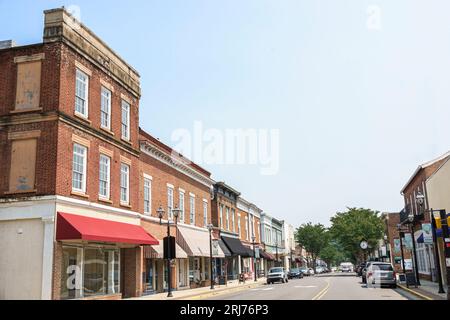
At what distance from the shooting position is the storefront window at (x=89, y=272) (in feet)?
65.2

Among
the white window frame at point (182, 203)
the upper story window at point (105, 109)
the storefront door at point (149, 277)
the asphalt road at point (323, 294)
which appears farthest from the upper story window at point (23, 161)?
the white window frame at point (182, 203)

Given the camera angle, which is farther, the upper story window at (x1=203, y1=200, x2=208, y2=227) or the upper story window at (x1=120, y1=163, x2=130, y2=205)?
the upper story window at (x1=203, y1=200, x2=208, y2=227)

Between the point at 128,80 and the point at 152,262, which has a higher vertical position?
the point at 128,80

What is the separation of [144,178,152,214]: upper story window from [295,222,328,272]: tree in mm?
75474

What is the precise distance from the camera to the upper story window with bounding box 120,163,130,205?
2536 centimetres

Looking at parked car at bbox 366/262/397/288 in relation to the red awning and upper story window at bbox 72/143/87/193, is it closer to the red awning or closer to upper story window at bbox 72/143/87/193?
the red awning

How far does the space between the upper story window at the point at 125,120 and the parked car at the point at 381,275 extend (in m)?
18.3

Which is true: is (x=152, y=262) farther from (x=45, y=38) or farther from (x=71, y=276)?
(x=45, y=38)

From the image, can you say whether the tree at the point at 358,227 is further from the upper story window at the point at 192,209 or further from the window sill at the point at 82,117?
the window sill at the point at 82,117

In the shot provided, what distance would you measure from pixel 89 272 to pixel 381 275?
19.0 metres

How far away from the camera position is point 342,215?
72.4 metres

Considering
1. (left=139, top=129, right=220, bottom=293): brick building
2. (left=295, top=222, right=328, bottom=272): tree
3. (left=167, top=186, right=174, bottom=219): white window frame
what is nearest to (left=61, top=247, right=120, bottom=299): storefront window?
(left=139, top=129, right=220, bottom=293): brick building

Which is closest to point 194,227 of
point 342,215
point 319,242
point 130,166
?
point 130,166
